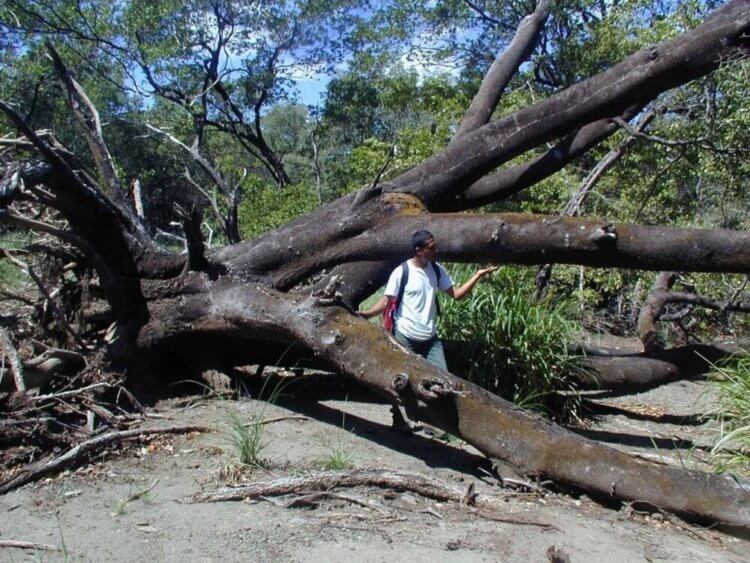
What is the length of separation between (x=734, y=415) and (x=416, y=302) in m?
2.86

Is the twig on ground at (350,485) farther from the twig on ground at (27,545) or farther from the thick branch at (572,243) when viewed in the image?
the thick branch at (572,243)

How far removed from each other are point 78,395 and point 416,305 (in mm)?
2715

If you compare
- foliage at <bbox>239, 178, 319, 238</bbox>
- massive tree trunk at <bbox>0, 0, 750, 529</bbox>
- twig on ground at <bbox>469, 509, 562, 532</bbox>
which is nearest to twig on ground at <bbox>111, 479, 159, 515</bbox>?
massive tree trunk at <bbox>0, 0, 750, 529</bbox>

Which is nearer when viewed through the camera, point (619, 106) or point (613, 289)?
point (619, 106)

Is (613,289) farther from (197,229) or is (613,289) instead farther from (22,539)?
(22,539)

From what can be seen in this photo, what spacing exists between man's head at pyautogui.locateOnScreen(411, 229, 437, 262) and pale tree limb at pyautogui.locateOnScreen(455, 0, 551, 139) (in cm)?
184

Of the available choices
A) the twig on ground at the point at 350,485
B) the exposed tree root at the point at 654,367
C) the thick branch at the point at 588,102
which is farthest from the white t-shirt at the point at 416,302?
the exposed tree root at the point at 654,367

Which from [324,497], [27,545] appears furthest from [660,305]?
→ [27,545]

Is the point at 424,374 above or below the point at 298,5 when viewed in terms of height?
below

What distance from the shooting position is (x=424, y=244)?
242 inches

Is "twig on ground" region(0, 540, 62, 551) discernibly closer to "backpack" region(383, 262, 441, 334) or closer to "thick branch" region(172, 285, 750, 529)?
"thick branch" region(172, 285, 750, 529)

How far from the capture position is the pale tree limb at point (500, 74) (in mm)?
7914

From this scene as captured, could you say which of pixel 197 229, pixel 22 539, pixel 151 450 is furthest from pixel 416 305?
pixel 22 539

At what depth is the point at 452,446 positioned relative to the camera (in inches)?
258
